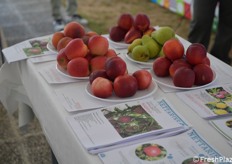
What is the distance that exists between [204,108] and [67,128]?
1.16 ft

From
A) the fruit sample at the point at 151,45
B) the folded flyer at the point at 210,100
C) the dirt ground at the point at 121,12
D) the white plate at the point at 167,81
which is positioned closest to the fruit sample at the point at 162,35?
the fruit sample at the point at 151,45

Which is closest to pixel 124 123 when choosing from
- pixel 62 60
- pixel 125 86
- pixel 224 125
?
pixel 125 86

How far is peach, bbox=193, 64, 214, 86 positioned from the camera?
988 mm

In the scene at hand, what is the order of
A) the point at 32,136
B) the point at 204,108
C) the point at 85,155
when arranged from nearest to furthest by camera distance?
the point at 85,155 → the point at 204,108 → the point at 32,136

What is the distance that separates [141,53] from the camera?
1137 millimetres

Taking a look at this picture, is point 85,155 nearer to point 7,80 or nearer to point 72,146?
point 72,146

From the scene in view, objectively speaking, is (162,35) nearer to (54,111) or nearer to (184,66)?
(184,66)

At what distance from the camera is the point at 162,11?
3.94 meters

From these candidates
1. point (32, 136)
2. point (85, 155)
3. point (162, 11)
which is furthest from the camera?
point (162, 11)

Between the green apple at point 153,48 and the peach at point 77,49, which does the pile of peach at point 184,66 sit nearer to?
the green apple at point 153,48

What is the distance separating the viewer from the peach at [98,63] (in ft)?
3.39

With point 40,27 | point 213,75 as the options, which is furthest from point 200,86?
point 40,27

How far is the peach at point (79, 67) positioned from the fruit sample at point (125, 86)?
0.46 feet

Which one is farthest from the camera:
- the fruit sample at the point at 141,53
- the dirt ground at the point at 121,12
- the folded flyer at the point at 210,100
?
the dirt ground at the point at 121,12
